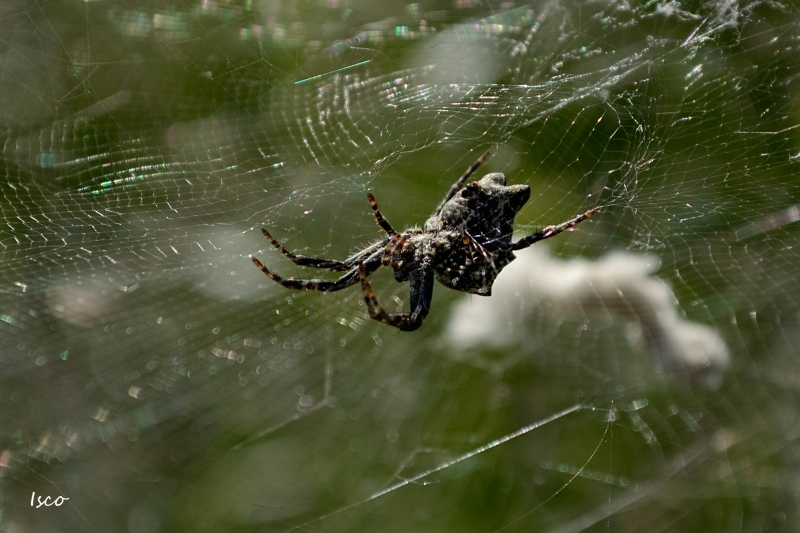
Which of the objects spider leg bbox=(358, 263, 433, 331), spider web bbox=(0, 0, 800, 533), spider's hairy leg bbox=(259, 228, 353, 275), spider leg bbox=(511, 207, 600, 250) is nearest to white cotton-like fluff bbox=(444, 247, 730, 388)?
spider web bbox=(0, 0, 800, 533)

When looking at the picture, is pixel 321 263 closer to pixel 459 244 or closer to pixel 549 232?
pixel 459 244

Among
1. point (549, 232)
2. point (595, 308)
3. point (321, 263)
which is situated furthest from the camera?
point (595, 308)

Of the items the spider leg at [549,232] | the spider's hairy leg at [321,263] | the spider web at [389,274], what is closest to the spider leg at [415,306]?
the spider's hairy leg at [321,263]

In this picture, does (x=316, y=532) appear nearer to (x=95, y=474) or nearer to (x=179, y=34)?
(x=95, y=474)

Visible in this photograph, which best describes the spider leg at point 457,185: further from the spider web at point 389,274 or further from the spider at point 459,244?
the spider web at point 389,274

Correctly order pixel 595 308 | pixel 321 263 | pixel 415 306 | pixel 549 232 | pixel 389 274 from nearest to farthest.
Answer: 1. pixel 549 232
2. pixel 415 306
3. pixel 321 263
4. pixel 595 308
5. pixel 389 274

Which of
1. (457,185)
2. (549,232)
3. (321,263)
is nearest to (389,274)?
(321,263)

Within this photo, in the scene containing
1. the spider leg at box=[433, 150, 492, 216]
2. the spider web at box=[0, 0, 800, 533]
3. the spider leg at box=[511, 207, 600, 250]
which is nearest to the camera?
the spider leg at box=[511, 207, 600, 250]

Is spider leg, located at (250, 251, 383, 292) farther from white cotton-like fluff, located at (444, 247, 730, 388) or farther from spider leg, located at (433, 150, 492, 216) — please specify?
white cotton-like fluff, located at (444, 247, 730, 388)
